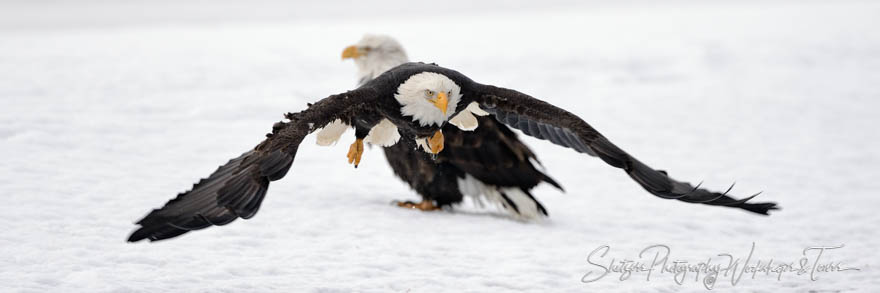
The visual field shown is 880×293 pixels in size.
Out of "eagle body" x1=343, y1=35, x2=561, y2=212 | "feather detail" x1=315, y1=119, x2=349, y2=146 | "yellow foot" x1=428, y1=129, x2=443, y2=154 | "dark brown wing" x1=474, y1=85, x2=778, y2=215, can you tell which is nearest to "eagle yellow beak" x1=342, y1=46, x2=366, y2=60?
"eagle body" x1=343, y1=35, x2=561, y2=212

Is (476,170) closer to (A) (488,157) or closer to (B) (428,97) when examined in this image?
(A) (488,157)

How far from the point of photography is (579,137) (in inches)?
182

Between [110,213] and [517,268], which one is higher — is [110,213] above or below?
above

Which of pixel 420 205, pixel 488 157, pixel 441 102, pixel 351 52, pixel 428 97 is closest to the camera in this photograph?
pixel 441 102

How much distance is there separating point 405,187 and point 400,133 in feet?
9.77

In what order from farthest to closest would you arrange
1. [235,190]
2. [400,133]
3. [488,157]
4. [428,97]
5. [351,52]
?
[351,52], [488,157], [400,133], [428,97], [235,190]

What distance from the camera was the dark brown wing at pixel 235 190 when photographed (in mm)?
Answer: 3367

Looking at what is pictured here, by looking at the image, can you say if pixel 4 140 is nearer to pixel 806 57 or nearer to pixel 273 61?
pixel 273 61

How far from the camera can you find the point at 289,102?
10492 mm

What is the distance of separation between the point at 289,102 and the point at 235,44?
498cm

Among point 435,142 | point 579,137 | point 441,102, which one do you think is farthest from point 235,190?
point 579,137

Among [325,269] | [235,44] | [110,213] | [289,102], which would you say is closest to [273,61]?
[235,44]

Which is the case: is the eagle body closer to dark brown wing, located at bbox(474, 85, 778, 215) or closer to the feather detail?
dark brown wing, located at bbox(474, 85, 778, 215)

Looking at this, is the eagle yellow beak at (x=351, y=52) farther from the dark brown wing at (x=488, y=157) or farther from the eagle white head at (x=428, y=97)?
the eagle white head at (x=428, y=97)
